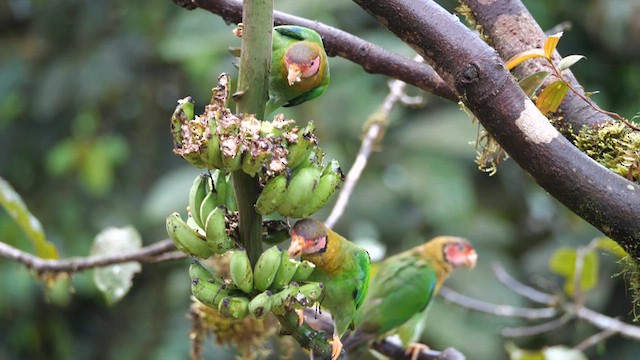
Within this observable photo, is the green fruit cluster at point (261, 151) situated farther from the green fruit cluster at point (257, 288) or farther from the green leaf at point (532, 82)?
the green leaf at point (532, 82)

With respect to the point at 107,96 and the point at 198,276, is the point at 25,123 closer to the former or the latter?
the point at 107,96

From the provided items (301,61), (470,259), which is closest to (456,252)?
(470,259)

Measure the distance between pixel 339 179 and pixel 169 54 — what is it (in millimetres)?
4172

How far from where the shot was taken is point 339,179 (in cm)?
122

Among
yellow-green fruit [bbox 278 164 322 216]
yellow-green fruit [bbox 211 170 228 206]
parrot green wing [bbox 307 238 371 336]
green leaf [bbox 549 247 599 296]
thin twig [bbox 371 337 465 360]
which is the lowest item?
green leaf [bbox 549 247 599 296]

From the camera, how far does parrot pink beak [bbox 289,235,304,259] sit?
52.5 inches

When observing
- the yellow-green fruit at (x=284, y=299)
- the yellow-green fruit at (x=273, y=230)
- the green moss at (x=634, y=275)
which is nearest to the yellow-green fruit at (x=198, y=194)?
the yellow-green fruit at (x=273, y=230)

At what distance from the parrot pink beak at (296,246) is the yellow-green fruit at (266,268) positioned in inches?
5.3

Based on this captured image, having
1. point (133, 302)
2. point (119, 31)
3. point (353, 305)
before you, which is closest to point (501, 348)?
point (133, 302)

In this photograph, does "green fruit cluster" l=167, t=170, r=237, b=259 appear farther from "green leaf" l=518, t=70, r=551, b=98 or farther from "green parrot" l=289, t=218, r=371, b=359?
"green leaf" l=518, t=70, r=551, b=98

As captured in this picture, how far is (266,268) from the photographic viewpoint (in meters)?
1.17

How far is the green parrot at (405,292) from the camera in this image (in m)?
2.21

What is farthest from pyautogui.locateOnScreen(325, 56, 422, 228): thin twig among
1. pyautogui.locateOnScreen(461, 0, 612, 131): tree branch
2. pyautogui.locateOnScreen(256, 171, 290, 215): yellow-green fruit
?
pyautogui.locateOnScreen(256, 171, 290, 215): yellow-green fruit

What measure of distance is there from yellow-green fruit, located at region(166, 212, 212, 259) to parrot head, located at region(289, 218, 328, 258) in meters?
0.15
